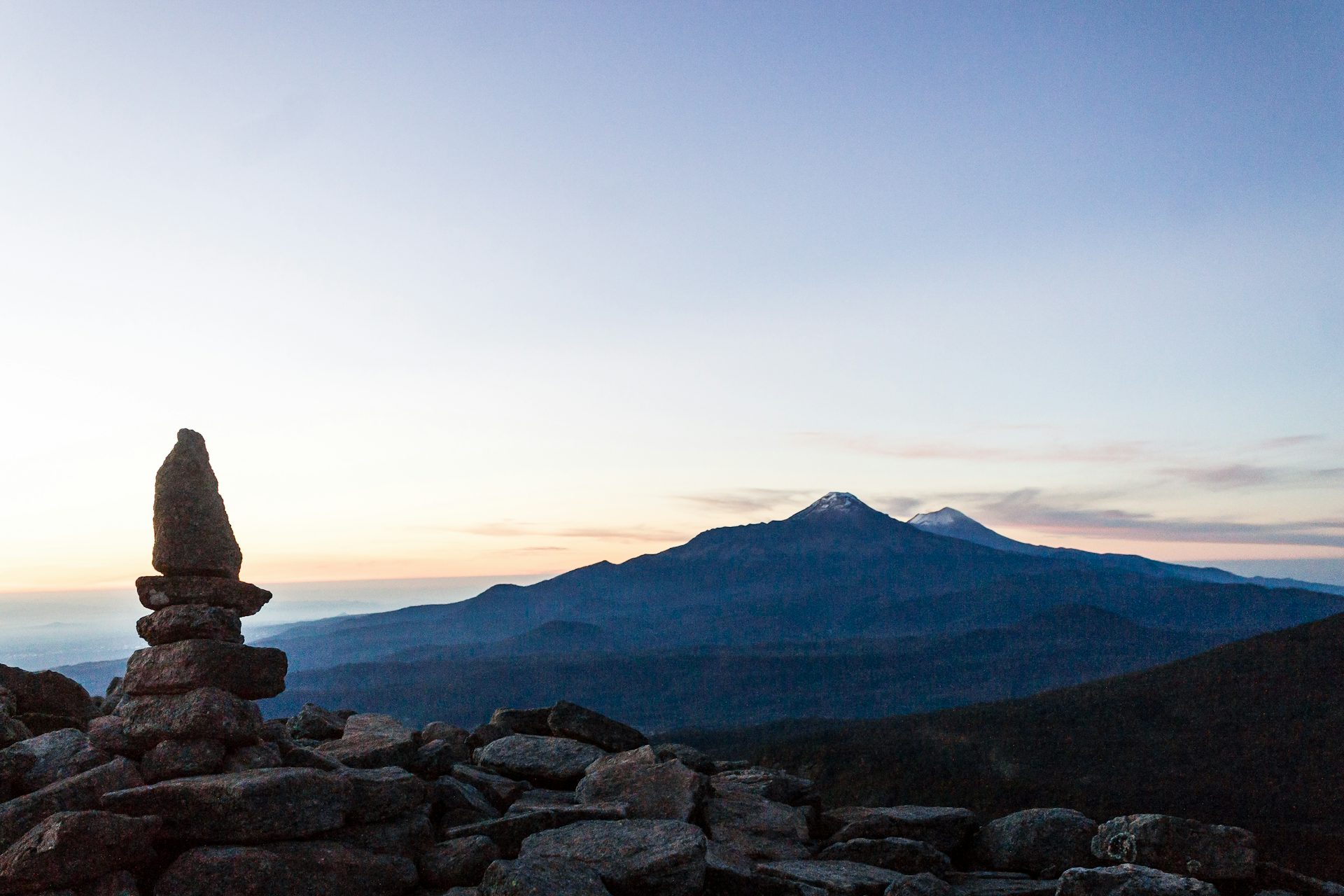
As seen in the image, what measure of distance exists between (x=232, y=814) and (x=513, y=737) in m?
9.36

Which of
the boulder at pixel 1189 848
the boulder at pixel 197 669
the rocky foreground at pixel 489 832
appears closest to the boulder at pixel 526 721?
the rocky foreground at pixel 489 832

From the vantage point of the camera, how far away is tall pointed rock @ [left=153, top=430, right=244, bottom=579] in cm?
1956

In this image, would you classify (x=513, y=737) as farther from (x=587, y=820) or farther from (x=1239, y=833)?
(x=1239, y=833)

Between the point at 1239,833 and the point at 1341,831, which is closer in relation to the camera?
the point at 1239,833

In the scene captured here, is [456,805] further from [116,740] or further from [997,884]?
[997,884]

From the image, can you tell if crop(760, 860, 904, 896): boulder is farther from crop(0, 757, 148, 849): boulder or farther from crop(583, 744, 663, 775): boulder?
crop(0, 757, 148, 849): boulder

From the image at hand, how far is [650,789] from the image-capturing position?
20719 millimetres

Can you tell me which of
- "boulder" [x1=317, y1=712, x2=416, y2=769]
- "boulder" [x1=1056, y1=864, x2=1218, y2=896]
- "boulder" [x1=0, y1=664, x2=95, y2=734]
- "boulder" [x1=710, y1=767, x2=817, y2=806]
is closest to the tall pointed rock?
"boulder" [x1=317, y1=712, x2=416, y2=769]

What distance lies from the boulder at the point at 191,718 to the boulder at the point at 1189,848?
17844 mm

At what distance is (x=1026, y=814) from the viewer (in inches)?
872

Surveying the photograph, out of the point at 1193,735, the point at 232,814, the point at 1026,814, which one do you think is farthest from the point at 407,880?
the point at 1193,735

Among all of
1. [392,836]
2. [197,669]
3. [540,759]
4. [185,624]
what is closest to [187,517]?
[185,624]

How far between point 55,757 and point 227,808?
500cm

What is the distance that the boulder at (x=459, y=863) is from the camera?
16438 mm
